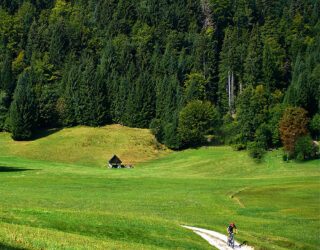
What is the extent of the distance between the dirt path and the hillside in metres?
80.8

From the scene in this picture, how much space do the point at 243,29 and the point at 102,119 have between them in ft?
232

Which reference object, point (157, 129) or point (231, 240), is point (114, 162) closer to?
point (157, 129)

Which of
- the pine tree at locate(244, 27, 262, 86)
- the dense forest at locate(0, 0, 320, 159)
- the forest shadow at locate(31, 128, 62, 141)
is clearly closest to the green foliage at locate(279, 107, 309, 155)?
the dense forest at locate(0, 0, 320, 159)

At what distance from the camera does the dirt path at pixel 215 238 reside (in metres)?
34.6

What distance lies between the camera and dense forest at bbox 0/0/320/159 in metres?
119

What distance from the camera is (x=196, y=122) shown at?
13075 centimetres

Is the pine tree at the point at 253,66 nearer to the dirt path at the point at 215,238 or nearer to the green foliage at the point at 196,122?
the green foliage at the point at 196,122

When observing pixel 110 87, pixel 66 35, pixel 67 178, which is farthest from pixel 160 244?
pixel 66 35

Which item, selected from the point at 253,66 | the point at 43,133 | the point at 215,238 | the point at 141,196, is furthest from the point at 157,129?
the point at 215,238

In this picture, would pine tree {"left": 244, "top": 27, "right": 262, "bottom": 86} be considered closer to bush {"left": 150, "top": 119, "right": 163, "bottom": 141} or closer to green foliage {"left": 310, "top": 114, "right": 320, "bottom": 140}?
bush {"left": 150, "top": 119, "right": 163, "bottom": 141}

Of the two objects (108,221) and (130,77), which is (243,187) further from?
(130,77)

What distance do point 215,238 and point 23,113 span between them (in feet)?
350

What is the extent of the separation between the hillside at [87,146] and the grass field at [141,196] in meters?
0.25

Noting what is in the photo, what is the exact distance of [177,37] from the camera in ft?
619
